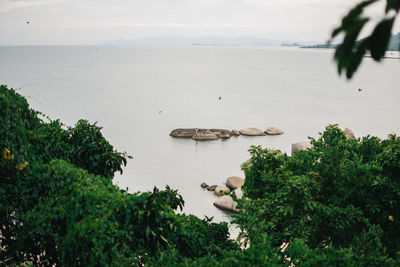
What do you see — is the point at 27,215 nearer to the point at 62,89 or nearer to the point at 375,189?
the point at 375,189

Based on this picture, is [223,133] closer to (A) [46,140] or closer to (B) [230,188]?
(B) [230,188]

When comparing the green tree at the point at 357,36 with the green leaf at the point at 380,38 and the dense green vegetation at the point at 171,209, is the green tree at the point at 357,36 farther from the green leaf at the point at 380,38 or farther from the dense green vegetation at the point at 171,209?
the dense green vegetation at the point at 171,209

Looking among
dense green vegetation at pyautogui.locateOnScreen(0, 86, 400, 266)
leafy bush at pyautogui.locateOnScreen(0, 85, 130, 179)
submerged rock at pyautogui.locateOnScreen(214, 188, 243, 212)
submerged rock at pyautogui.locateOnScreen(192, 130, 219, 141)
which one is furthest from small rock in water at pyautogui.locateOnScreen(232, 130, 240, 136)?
leafy bush at pyautogui.locateOnScreen(0, 85, 130, 179)

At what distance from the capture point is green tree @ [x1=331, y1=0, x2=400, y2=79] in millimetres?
1730

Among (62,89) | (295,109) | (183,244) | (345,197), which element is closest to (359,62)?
(183,244)

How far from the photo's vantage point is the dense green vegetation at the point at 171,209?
22.4 ft

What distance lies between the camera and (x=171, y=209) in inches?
316

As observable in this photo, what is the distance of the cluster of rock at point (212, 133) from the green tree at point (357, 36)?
43.7m

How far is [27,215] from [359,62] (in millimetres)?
7529

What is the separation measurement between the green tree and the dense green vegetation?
16.9 ft

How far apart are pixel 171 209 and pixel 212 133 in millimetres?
39397

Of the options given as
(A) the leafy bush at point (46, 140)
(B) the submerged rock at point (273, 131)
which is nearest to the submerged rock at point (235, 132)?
(B) the submerged rock at point (273, 131)

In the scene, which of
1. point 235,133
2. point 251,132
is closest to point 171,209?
point 235,133

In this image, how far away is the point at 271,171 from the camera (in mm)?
10742
